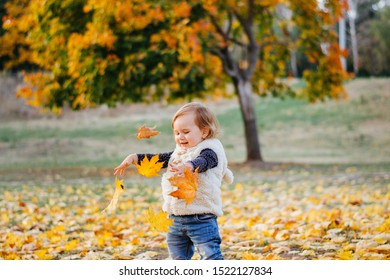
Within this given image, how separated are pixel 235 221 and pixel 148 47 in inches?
195

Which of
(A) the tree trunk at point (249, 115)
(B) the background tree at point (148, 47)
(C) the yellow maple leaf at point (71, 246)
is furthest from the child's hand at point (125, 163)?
(A) the tree trunk at point (249, 115)

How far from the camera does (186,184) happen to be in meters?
2.93

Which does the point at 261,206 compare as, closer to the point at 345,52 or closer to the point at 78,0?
the point at 78,0

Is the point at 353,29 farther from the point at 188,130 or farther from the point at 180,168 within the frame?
the point at 180,168

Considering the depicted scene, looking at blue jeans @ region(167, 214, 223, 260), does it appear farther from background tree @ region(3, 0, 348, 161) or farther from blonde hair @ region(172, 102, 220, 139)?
background tree @ region(3, 0, 348, 161)

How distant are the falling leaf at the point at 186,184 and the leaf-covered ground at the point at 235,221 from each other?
85cm

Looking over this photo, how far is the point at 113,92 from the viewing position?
9.70 meters

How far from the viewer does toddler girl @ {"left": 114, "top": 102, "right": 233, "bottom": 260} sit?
3039mm

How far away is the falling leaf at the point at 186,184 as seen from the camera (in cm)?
289

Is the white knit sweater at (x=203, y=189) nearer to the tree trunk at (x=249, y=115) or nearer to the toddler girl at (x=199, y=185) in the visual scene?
the toddler girl at (x=199, y=185)

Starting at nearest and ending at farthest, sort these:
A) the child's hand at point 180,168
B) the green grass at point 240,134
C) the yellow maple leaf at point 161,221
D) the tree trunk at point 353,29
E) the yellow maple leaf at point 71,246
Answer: the child's hand at point 180,168
the yellow maple leaf at point 161,221
the yellow maple leaf at point 71,246
the green grass at point 240,134
the tree trunk at point 353,29

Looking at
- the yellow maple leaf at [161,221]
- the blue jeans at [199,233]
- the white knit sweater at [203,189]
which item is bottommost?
the blue jeans at [199,233]

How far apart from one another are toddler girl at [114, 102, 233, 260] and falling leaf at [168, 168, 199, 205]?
7 centimetres
